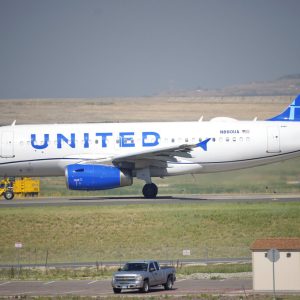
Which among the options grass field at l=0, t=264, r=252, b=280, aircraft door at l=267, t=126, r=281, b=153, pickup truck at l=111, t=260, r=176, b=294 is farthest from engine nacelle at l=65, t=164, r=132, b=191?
pickup truck at l=111, t=260, r=176, b=294

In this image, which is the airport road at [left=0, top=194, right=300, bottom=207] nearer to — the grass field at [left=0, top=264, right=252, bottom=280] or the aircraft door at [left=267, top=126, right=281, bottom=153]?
the aircraft door at [left=267, top=126, right=281, bottom=153]

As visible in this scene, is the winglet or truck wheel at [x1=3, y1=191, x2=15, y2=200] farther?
truck wheel at [x1=3, y1=191, x2=15, y2=200]

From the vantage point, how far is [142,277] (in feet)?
98.6

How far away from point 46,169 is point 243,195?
11.7 metres

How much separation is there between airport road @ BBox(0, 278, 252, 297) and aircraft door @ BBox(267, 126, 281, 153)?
19.9m

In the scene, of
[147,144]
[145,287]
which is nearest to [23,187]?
[147,144]

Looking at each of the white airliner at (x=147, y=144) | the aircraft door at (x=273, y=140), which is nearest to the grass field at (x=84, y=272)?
the white airliner at (x=147, y=144)

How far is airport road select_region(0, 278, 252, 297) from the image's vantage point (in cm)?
2997

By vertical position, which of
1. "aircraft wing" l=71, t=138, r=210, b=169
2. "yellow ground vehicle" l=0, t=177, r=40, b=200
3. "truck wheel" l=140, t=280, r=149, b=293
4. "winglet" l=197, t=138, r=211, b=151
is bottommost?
"truck wheel" l=140, t=280, r=149, b=293

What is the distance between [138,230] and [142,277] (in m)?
13.2

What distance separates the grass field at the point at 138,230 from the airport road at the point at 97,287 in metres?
6.43

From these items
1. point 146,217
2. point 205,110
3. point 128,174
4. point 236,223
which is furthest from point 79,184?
point 205,110

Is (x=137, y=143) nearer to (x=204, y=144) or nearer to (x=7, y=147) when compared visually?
(x=204, y=144)

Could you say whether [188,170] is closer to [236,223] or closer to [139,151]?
[139,151]
